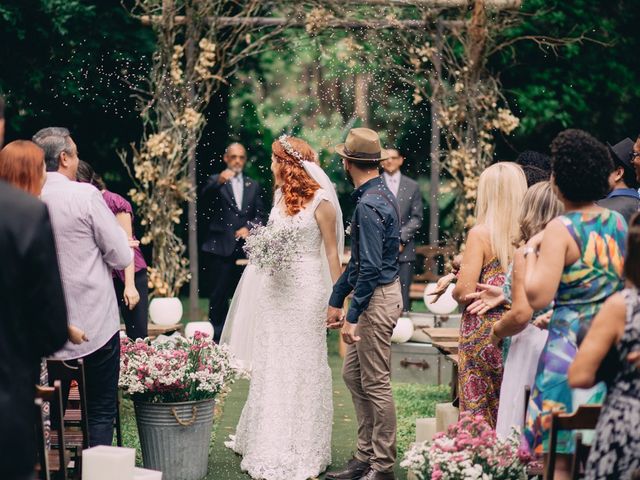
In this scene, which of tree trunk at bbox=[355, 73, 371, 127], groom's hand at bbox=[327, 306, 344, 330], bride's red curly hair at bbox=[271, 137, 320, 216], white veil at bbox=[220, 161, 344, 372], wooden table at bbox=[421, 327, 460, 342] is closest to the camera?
groom's hand at bbox=[327, 306, 344, 330]

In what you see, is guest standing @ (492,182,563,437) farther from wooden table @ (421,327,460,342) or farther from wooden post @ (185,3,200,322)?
wooden post @ (185,3,200,322)

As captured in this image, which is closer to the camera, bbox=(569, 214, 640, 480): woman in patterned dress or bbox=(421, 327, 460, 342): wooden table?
bbox=(569, 214, 640, 480): woman in patterned dress

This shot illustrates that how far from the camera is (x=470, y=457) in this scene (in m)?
4.13

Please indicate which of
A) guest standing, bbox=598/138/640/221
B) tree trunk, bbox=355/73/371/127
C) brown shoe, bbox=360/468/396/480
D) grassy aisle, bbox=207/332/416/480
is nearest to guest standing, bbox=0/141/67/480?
brown shoe, bbox=360/468/396/480

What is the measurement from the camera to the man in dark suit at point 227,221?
1030cm

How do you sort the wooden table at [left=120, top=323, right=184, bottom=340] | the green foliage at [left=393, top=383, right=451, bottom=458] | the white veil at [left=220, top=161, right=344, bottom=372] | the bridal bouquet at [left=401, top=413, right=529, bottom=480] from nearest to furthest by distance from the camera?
1. the bridal bouquet at [left=401, top=413, right=529, bottom=480]
2. the white veil at [left=220, top=161, right=344, bottom=372]
3. the green foliage at [left=393, top=383, right=451, bottom=458]
4. the wooden table at [left=120, top=323, right=184, bottom=340]

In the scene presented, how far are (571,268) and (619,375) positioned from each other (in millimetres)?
639

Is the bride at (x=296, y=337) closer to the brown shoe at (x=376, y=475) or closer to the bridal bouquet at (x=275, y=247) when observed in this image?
the bridal bouquet at (x=275, y=247)

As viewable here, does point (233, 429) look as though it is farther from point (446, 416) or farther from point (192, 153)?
point (192, 153)

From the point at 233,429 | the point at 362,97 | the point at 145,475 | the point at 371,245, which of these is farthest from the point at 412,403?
the point at 362,97

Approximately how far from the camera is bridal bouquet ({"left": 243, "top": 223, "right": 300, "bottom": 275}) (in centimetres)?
605

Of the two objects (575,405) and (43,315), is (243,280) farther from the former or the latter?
(43,315)

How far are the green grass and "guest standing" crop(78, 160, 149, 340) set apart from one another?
0.69 meters

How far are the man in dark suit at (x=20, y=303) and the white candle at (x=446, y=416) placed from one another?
3201mm
